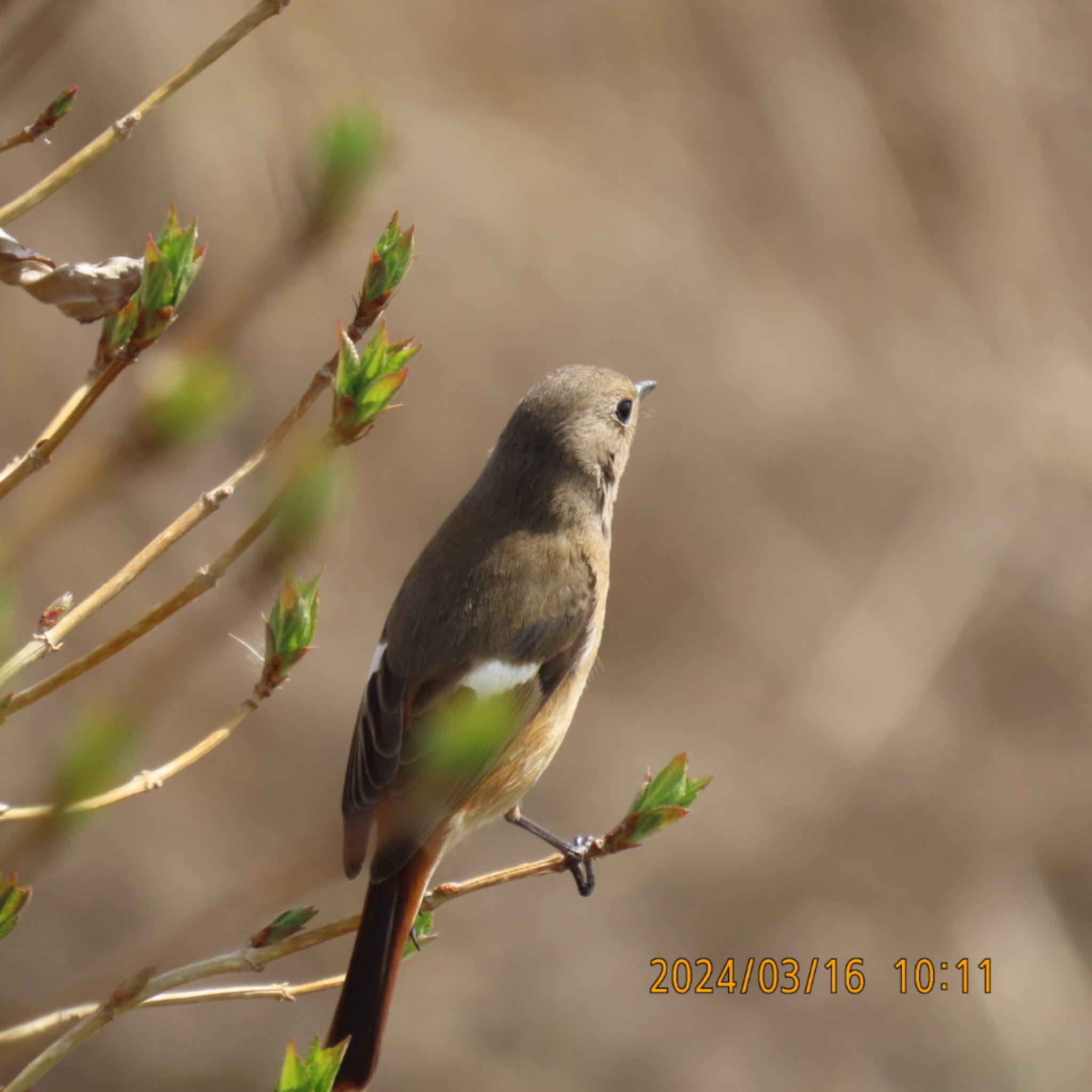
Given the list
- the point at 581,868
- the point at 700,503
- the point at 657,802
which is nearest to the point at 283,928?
the point at 657,802

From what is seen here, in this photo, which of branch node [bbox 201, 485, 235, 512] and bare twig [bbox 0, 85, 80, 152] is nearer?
branch node [bbox 201, 485, 235, 512]

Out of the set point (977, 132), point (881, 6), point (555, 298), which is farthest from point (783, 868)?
point (881, 6)

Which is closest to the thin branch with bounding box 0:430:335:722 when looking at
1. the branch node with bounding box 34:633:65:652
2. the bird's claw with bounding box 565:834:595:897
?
the branch node with bounding box 34:633:65:652

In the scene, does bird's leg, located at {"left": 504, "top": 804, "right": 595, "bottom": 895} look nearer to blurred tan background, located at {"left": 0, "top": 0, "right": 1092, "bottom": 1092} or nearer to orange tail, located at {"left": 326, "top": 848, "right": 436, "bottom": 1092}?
orange tail, located at {"left": 326, "top": 848, "right": 436, "bottom": 1092}

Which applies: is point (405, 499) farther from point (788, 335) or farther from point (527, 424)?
point (527, 424)

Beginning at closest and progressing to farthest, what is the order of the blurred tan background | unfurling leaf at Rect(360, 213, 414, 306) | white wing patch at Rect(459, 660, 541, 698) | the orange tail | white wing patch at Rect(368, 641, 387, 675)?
unfurling leaf at Rect(360, 213, 414, 306), the orange tail, white wing patch at Rect(459, 660, 541, 698), white wing patch at Rect(368, 641, 387, 675), the blurred tan background

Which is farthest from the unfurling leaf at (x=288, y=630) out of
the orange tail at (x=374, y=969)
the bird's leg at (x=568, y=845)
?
the bird's leg at (x=568, y=845)
